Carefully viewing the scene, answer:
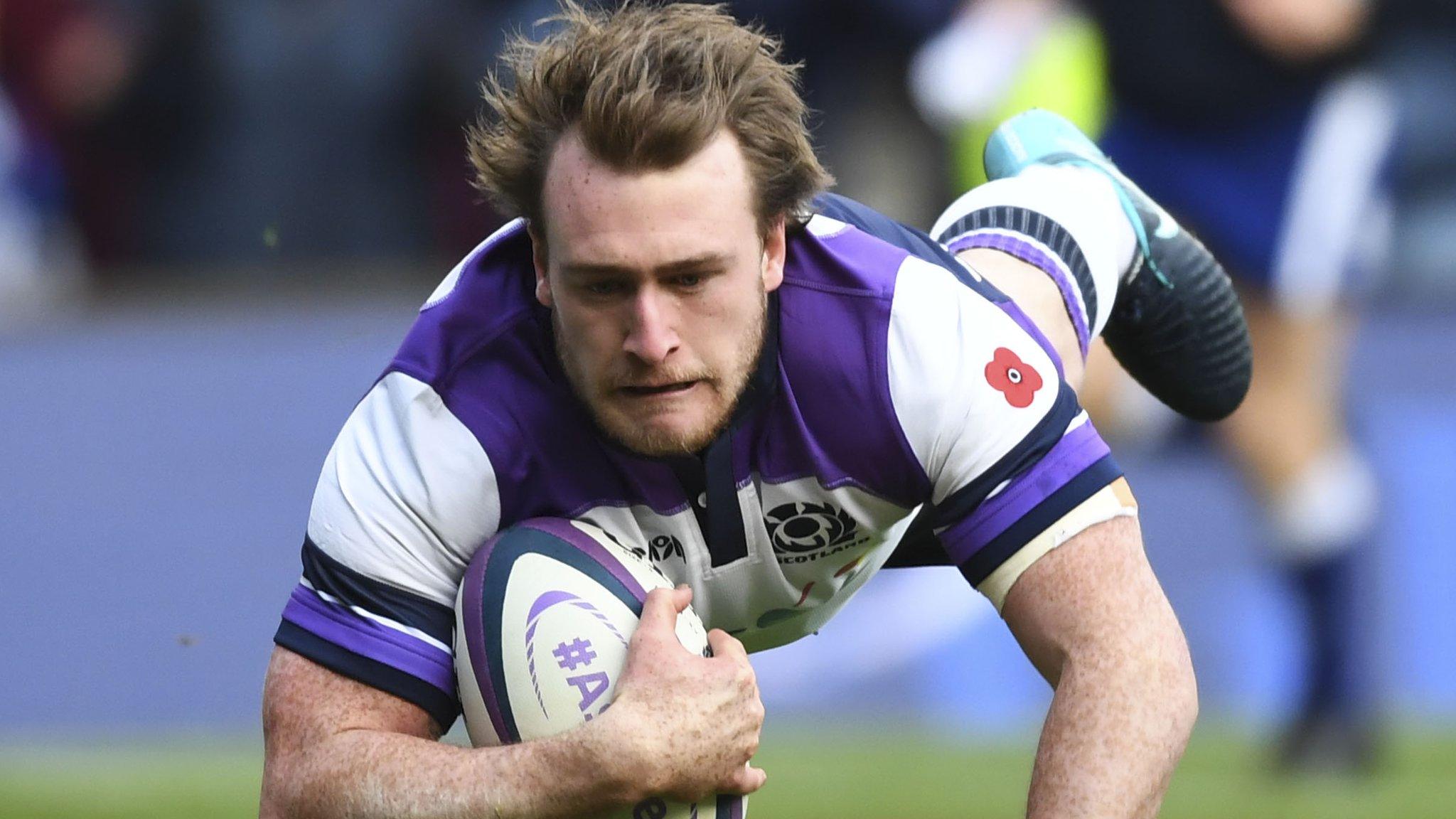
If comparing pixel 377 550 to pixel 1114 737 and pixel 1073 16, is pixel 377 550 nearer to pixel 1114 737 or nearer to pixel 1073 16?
pixel 1114 737

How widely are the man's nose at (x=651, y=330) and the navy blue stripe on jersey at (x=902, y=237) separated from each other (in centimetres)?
69

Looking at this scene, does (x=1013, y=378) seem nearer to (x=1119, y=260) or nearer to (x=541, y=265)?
(x=541, y=265)

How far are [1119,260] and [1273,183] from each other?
395cm

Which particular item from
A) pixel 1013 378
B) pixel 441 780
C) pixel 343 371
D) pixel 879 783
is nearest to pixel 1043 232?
pixel 1013 378

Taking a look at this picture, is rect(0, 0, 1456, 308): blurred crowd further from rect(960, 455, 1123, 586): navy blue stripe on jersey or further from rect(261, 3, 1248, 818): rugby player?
rect(960, 455, 1123, 586): navy blue stripe on jersey

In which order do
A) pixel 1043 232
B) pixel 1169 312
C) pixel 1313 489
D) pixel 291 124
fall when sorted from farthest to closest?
pixel 291 124 < pixel 1313 489 < pixel 1169 312 < pixel 1043 232

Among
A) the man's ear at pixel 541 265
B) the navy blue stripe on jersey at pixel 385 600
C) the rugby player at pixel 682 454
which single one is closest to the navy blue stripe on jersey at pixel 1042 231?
the rugby player at pixel 682 454

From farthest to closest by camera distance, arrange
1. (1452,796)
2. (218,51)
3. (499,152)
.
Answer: (218,51)
(1452,796)
(499,152)

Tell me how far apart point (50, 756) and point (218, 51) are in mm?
3298

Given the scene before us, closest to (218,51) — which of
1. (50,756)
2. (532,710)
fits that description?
(50,756)

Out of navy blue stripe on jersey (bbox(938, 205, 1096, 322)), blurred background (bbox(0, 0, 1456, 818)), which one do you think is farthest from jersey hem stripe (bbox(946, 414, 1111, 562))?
blurred background (bbox(0, 0, 1456, 818))

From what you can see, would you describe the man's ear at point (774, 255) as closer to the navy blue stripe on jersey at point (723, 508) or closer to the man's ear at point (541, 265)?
the navy blue stripe on jersey at point (723, 508)

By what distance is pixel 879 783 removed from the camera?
26.3 feet

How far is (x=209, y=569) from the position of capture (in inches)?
369
